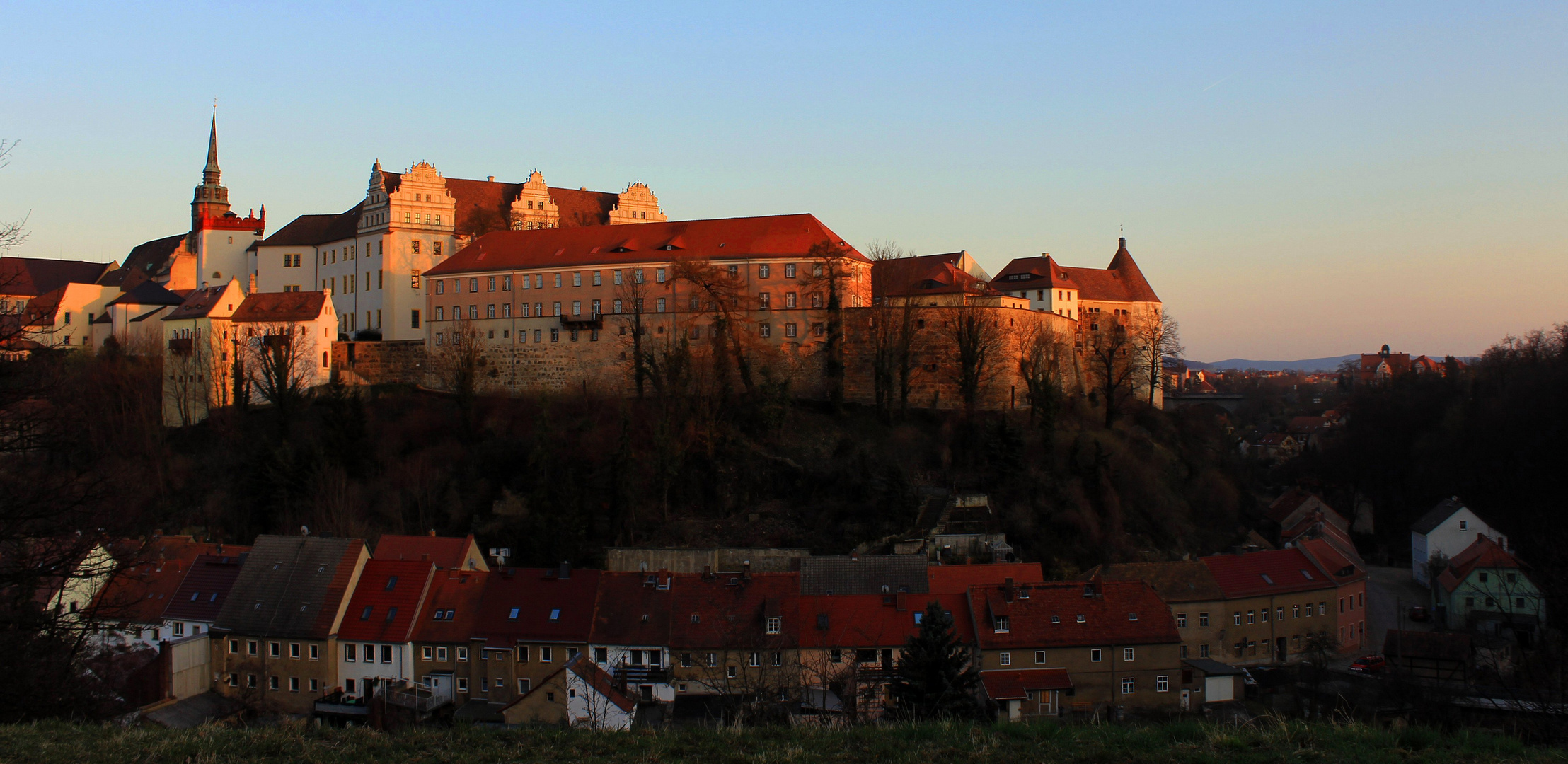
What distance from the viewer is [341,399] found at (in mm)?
42500

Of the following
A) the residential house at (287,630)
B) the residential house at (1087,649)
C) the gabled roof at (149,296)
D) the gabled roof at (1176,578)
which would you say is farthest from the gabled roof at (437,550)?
the gabled roof at (149,296)

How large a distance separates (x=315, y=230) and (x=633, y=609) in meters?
43.0

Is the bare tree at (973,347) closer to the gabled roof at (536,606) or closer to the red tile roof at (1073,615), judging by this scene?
the red tile roof at (1073,615)

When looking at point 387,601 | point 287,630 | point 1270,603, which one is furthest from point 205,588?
point 1270,603

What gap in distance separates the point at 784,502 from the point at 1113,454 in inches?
498

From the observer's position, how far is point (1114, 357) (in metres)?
55.8

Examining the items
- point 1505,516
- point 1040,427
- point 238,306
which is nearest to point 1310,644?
point 1040,427

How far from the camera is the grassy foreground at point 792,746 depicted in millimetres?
8430

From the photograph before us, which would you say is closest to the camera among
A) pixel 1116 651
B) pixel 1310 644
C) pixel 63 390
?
pixel 63 390

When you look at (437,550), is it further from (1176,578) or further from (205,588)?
(1176,578)

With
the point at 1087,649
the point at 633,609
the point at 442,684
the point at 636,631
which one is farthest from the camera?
the point at 633,609

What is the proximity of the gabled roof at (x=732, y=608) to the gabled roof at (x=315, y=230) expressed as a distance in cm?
3935

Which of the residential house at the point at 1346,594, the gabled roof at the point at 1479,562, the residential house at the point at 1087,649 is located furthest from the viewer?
the gabled roof at the point at 1479,562

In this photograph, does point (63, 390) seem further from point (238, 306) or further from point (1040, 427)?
point (238, 306)
